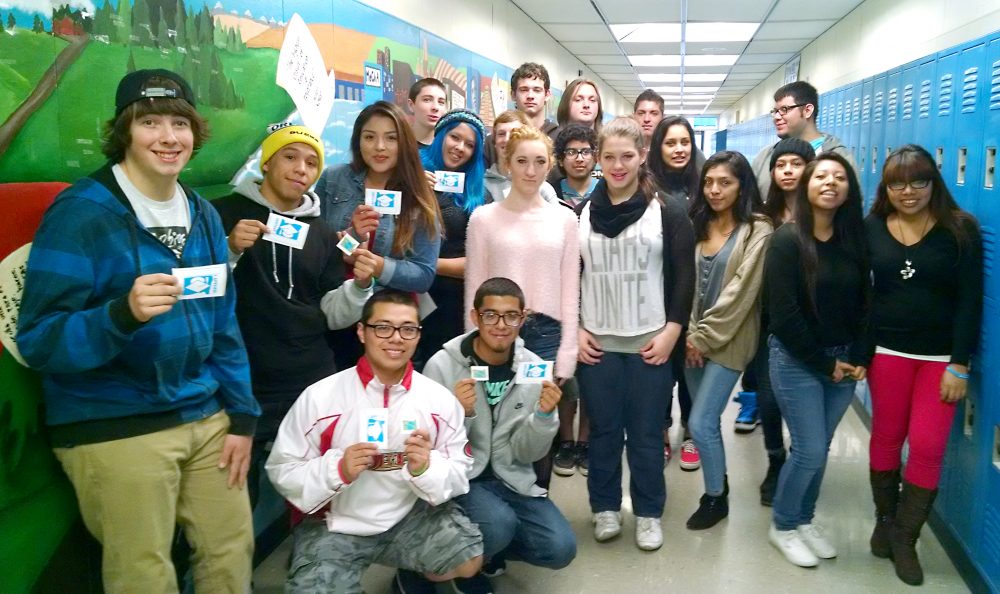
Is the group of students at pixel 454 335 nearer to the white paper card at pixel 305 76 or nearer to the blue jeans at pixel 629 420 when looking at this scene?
the blue jeans at pixel 629 420

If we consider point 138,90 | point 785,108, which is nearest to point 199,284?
point 138,90

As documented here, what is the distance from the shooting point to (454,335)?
3.10m

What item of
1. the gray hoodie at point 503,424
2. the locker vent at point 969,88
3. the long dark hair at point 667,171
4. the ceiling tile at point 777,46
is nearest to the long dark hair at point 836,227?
the locker vent at point 969,88

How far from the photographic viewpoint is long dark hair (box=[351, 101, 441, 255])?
2.59 meters

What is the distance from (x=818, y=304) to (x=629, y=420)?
Result: 84 cm

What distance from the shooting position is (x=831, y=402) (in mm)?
2809

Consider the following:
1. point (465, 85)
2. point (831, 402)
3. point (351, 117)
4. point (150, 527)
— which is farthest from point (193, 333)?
point (465, 85)

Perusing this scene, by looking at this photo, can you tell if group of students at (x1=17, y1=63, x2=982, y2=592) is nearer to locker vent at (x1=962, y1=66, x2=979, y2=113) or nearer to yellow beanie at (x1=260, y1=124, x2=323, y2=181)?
yellow beanie at (x1=260, y1=124, x2=323, y2=181)

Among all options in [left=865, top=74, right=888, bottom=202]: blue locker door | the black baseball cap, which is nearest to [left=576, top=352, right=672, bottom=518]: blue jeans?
the black baseball cap

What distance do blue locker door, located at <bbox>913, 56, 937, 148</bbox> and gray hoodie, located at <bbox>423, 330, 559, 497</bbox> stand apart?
7.48 ft

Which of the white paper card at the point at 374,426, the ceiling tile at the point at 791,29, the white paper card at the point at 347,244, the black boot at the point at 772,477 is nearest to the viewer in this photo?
the white paper card at the point at 374,426

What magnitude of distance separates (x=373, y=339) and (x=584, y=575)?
1.30 metres

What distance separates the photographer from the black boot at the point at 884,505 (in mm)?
2850

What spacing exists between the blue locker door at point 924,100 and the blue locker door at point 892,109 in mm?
298
